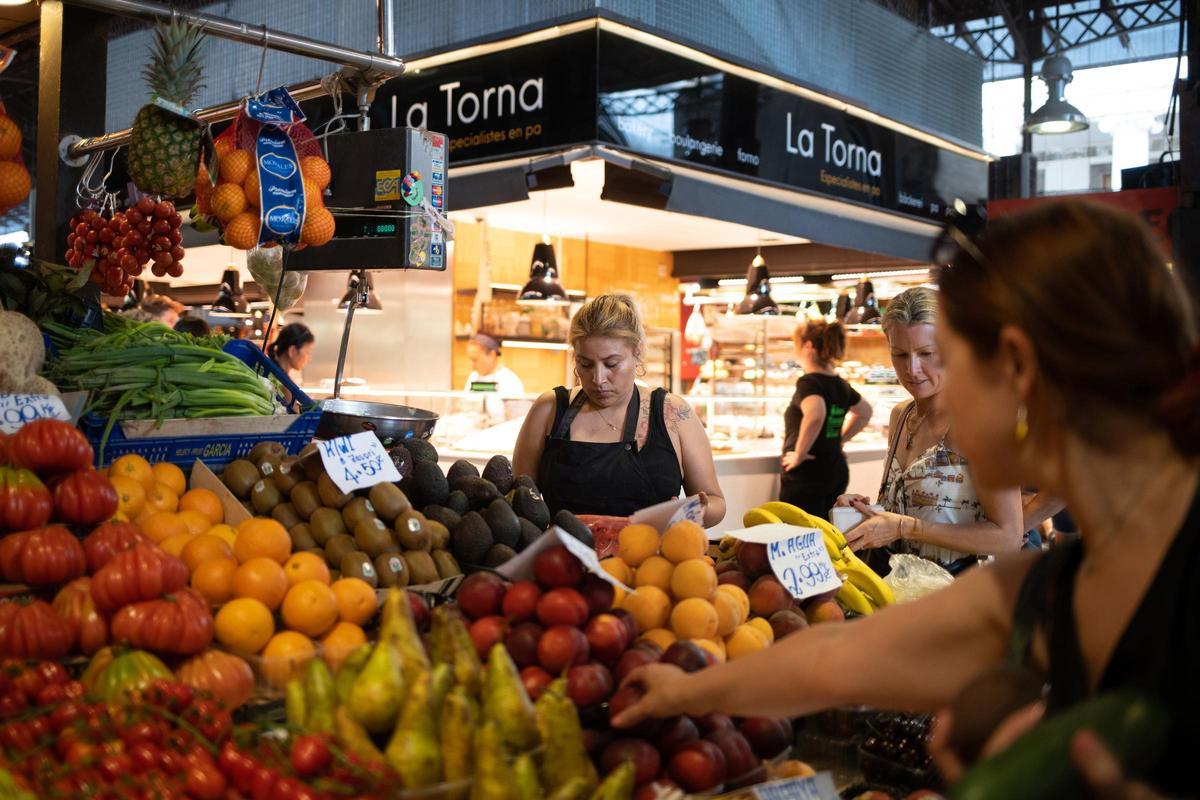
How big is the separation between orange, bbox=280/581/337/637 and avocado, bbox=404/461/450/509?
2.34 feet

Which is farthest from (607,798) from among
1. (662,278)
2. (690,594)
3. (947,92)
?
(662,278)

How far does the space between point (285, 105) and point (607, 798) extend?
7.73 ft

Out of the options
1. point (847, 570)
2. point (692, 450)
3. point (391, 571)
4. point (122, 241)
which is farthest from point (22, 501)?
point (692, 450)

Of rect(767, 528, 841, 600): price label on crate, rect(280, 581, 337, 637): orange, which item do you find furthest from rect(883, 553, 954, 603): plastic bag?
rect(280, 581, 337, 637): orange

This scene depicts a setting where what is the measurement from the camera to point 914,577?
304 centimetres

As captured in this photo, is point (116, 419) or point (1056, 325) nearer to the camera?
point (1056, 325)

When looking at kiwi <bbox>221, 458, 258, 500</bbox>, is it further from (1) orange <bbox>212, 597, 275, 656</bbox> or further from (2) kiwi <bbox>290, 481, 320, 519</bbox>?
(1) orange <bbox>212, 597, 275, 656</bbox>

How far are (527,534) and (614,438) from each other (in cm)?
113

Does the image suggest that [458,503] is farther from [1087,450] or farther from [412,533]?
[1087,450]

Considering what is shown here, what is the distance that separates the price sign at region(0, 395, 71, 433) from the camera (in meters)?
2.40

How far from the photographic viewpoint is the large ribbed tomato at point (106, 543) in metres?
2.00

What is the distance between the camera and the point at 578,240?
39.2 feet

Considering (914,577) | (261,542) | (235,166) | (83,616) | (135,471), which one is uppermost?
(235,166)

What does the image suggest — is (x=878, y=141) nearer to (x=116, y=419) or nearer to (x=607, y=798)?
(x=116, y=419)
